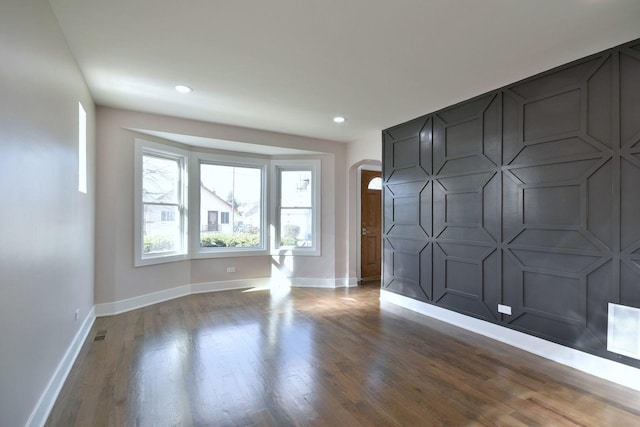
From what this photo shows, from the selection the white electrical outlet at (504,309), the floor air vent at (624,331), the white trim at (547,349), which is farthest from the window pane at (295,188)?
the floor air vent at (624,331)

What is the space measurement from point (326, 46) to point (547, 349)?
132 inches

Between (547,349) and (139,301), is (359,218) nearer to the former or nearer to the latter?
(547,349)

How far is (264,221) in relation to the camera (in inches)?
225

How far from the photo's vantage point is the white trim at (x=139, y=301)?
3.96m

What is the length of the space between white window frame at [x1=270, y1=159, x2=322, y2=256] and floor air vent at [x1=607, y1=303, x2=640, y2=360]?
13.2ft

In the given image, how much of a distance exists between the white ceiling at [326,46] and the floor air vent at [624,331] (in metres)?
2.10

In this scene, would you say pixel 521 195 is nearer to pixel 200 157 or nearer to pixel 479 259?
pixel 479 259

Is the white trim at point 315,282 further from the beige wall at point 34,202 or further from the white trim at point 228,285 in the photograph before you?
the beige wall at point 34,202

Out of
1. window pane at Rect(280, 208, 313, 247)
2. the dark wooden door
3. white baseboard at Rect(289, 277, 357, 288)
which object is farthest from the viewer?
the dark wooden door

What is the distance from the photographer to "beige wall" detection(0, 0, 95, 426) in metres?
1.52

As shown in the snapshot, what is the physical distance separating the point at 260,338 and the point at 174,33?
2.90 meters

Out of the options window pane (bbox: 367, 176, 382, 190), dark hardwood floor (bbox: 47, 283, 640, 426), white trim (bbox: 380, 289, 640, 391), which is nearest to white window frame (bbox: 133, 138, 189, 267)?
dark hardwood floor (bbox: 47, 283, 640, 426)

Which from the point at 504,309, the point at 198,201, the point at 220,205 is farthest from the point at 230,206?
the point at 504,309

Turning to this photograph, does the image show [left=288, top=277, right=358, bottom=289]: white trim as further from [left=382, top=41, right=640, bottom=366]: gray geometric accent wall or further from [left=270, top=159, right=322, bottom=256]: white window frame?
[left=382, top=41, right=640, bottom=366]: gray geometric accent wall
